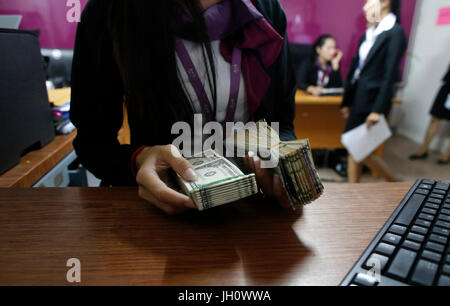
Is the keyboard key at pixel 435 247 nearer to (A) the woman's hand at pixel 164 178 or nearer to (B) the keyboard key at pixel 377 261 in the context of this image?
(B) the keyboard key at pixel 377 261

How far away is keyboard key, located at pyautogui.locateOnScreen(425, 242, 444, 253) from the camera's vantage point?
38 centimetres

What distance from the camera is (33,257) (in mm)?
403

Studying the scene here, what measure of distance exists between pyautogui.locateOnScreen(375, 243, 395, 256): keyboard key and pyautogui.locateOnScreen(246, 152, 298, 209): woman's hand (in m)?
0.15

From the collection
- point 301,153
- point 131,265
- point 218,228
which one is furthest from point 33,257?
point 301,153

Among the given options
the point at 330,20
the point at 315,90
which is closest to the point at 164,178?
the point at 315,90

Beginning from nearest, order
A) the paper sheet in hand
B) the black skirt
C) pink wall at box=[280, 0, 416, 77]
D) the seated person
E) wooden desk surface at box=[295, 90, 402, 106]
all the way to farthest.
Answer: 1. the paper sheet in hand
2. wooden desk surface at box=[295, 90, 402, 106]
3. the black skirt
4. the seated person
5. pink wall at box=[280, 0, 416, 77]

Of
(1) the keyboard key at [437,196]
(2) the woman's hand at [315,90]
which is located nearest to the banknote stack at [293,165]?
(1) the keyboard key at [437,196]

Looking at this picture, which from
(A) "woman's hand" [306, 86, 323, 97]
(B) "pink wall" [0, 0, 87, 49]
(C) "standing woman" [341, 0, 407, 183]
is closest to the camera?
(C) "standing woman" [341, 0, 407, 183]

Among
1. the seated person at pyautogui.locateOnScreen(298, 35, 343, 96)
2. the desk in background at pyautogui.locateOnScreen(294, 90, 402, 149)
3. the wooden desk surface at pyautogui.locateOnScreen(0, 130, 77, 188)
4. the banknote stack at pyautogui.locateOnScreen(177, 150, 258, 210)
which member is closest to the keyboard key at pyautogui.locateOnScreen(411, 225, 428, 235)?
the banknote stack at pyautogui.locateOnScreen(177, 150, 258, 210)

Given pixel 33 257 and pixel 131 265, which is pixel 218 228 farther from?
pixel 33 257

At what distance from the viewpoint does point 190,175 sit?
46 centimetres

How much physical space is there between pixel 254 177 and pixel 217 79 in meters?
0.44

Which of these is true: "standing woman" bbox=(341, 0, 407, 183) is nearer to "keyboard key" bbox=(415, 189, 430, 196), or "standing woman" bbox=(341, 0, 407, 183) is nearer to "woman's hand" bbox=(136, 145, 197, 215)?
"keyboard key" bbox=(415, 189, 430, 196)

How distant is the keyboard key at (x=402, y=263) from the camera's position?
0.35 metres
